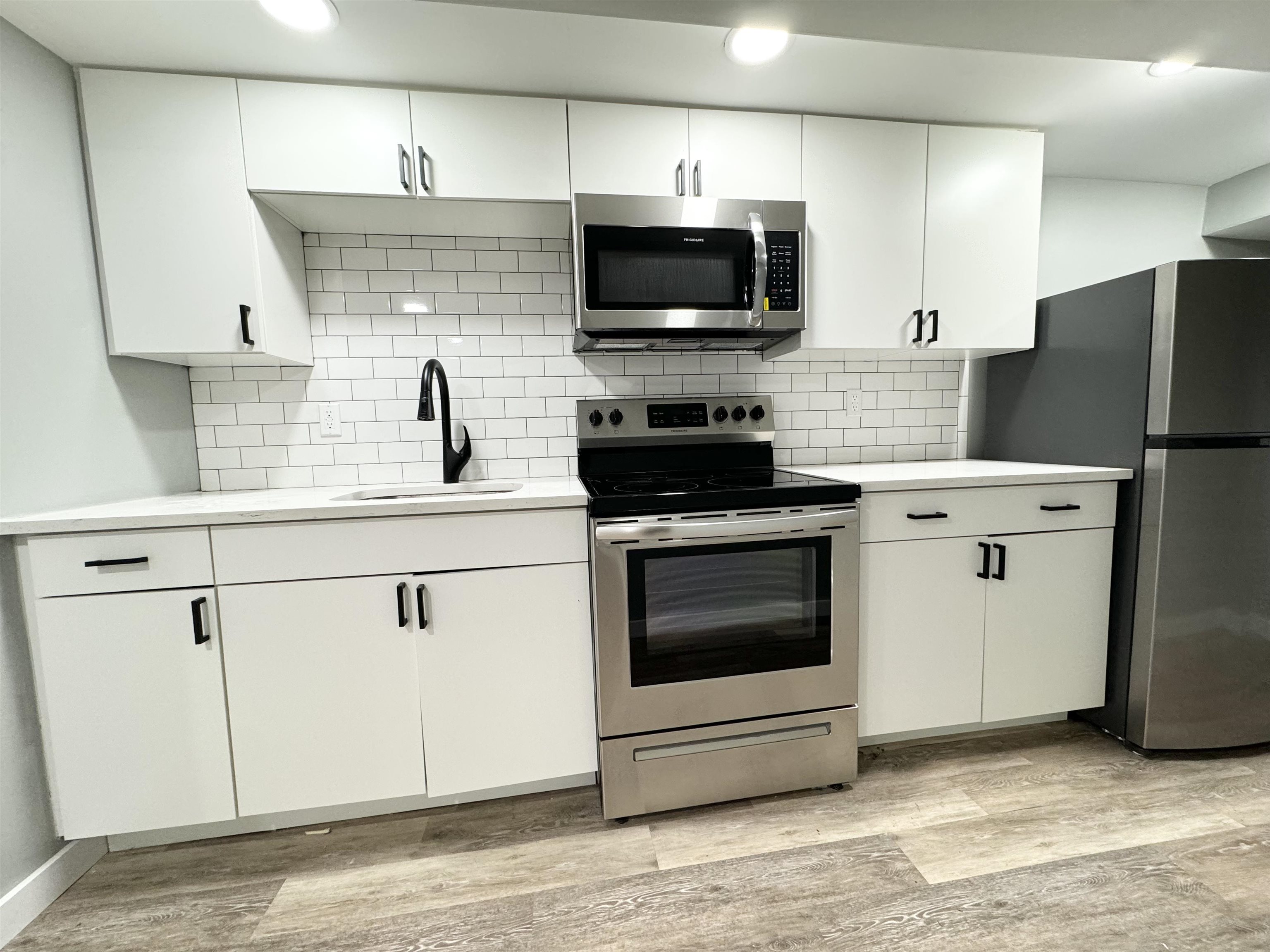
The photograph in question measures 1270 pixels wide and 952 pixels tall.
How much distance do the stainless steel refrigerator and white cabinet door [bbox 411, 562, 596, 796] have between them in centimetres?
179

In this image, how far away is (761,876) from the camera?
1307 millimetres

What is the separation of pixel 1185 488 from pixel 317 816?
9.19 feet

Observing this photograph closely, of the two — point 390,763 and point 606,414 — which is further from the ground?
point 606,414

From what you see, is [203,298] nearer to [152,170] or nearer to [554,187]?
[152,170]

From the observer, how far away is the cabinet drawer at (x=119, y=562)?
1266 millimetres

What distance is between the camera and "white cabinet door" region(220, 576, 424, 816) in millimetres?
1373

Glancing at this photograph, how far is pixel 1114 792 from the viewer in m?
1.57

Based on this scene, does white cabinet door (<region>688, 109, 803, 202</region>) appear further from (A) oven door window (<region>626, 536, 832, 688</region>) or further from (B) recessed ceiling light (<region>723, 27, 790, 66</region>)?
(A) oven door window (<region>626, 536, 832, 688</region>)

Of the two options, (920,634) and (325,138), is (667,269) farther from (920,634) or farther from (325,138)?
(920,634)

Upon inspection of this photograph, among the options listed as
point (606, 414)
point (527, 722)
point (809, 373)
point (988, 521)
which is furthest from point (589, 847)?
point (809, 373)

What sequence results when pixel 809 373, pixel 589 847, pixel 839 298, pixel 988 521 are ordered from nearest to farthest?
1. pixel 589 847
2. pixel 988 521
3. pixel 839 298
4. pixel 809 373

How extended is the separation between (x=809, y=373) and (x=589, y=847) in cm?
184

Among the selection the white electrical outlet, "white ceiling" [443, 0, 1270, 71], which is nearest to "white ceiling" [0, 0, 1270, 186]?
"white ceiling" [443, 0, 1270, 71]

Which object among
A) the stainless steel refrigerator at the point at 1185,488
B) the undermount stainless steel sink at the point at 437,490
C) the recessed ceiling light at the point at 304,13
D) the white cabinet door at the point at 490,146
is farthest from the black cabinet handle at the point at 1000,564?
the recessed ceiling light at the point at 304,13
